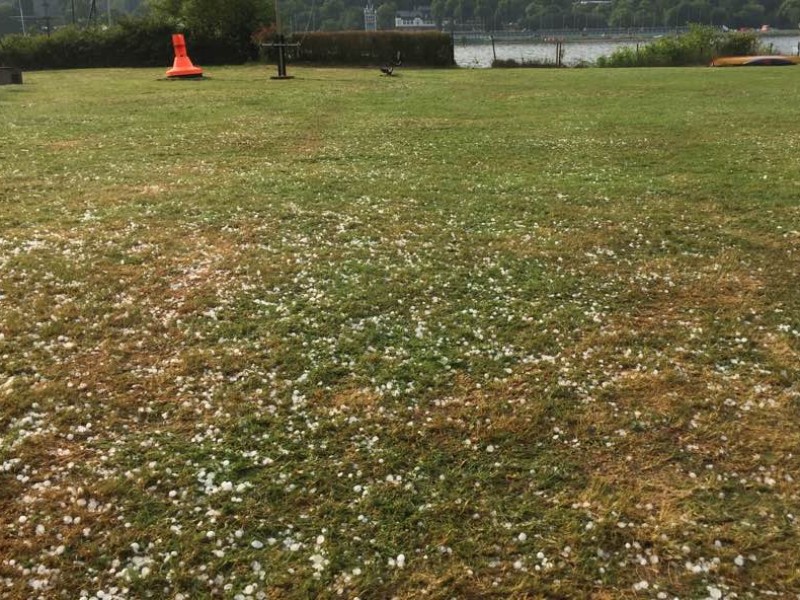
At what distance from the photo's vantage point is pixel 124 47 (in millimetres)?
47562

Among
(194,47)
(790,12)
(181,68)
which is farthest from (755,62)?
(790,12)

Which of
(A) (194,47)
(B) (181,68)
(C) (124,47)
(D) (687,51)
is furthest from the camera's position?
(D) (687,51)

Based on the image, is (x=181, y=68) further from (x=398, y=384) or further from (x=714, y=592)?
(x=714, y=592)

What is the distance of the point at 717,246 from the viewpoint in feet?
29.4

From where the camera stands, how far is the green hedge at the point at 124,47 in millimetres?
46906

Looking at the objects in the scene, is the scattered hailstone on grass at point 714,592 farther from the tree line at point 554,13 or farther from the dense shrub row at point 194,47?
the tree line at point 554,13

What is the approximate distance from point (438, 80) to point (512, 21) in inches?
4478

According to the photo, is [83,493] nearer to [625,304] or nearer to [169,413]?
[169,413]

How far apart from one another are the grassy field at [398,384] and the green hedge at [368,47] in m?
37.2

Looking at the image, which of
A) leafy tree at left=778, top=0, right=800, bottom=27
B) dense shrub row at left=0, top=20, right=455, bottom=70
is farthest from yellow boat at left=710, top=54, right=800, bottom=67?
leafy tree at left=778, top=0, right=800, bottom=27

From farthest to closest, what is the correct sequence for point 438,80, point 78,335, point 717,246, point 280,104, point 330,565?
point 438,80, point 280,104, point 717,246, point 78,335, point 330,565

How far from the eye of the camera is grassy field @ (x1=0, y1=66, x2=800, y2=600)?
12.8ft

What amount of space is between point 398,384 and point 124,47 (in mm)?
49757

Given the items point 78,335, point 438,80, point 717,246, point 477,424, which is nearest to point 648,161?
point 717,246
